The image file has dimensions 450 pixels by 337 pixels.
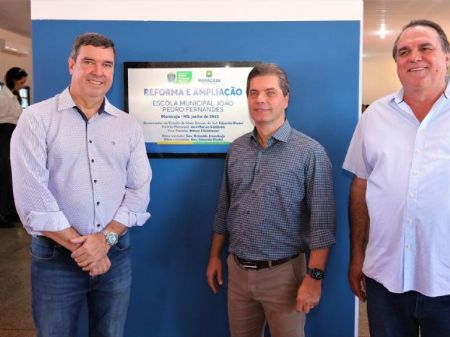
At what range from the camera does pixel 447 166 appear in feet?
4.96

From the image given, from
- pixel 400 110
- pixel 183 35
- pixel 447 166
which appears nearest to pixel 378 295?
pixel 447 166

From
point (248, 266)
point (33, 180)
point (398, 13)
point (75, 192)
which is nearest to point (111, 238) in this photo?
point (75, 192)

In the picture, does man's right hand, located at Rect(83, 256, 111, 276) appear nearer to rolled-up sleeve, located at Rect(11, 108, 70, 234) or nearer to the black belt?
rolled-up sleeve, located at Rect(11, 108, 70, 234)

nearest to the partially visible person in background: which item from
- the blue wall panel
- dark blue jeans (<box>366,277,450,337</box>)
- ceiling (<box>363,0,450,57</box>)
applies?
the blue wall panel

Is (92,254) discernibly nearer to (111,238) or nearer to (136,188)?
(111,238)

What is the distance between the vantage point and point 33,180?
5.35 feet

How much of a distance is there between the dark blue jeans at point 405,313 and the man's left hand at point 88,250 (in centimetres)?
110

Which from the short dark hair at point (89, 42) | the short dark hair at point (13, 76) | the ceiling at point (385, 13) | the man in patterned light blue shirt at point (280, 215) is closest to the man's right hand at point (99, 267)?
the man in patterned light blue shirt at point (280, 215)

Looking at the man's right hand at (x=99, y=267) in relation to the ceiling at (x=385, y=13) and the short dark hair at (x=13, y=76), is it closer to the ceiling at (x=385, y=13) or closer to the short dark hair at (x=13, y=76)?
the ceiling at (x=385, y=13)

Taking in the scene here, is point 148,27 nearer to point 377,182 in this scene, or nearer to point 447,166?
point 377,182

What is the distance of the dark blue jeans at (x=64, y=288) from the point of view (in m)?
1.73

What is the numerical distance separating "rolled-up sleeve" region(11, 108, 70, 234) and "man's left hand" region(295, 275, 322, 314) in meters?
1.00

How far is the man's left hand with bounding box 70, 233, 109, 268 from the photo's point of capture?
5.52 ft

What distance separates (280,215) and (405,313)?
2.02 feet
